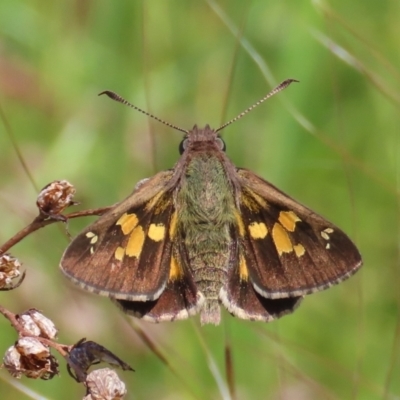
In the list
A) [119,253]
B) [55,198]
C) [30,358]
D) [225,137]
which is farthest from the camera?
[225,137]

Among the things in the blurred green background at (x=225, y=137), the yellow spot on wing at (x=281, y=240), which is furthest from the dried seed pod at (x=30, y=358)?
the blurred green background at (x=225, y=137)

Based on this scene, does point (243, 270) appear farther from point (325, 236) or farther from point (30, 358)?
point (30, 358)

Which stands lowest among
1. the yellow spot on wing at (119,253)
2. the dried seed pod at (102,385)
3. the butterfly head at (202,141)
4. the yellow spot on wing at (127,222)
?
the dried seed pod at (102,385)

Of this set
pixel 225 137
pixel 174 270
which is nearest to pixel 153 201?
pixel 174 270

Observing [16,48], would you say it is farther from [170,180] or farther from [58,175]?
[170,180]

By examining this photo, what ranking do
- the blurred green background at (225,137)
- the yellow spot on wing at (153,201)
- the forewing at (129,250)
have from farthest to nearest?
the blurred green background at (225,137)
the yellow spot on wing at (153,201)
the forewing at (129,250)

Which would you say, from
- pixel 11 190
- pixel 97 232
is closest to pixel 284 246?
pixel 97 232

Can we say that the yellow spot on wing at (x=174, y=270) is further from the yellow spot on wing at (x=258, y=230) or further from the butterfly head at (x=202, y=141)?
the butterfly head at (x=202, y=141)
